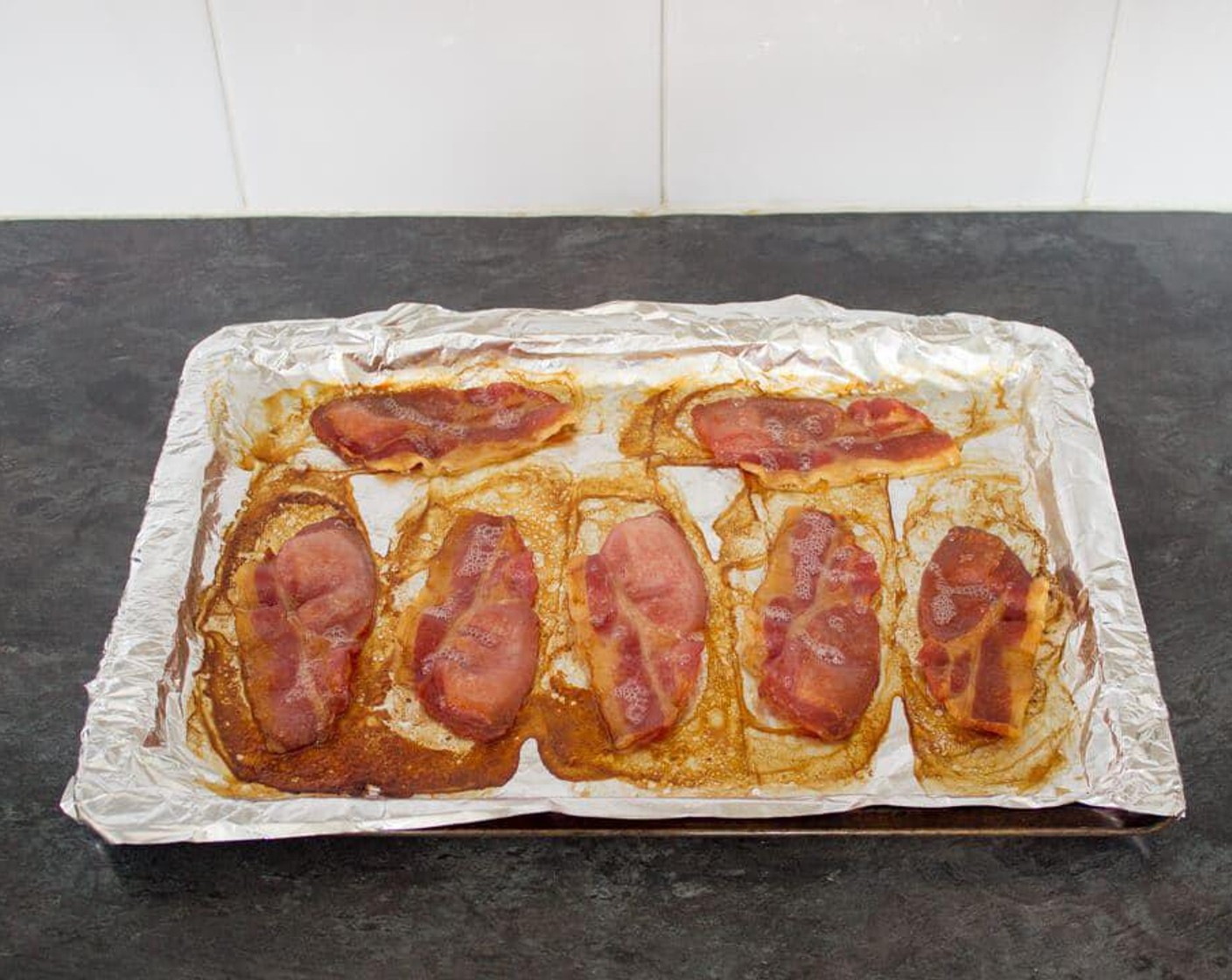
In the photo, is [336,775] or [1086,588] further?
[1086,588]

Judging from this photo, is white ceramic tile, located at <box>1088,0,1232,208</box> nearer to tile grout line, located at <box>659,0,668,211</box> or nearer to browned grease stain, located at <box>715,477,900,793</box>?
tile grout line, located at <box>659,0,668,211</box>

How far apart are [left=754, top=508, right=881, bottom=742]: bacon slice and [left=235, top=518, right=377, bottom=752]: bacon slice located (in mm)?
572

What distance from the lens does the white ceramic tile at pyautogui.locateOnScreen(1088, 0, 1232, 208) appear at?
8.00ft

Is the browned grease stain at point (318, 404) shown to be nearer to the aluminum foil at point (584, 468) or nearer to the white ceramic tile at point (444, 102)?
the aluminum foil at point (584, 468)

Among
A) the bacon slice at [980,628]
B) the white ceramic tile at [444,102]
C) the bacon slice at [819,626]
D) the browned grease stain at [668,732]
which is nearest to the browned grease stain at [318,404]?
the browned grease stain at [668,732]

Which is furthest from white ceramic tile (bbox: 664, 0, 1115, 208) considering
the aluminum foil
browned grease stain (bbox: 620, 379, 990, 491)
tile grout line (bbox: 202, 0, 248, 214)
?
tile grout line (bbox: 202, 0, 248, 214)

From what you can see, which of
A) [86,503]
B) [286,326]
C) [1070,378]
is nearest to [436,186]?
[286,326]

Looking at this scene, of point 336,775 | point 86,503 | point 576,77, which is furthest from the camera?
point 576,77

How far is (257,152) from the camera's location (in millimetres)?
2625

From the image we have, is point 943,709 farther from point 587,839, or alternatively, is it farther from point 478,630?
point 478,630

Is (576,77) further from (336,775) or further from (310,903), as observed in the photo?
(310,903)

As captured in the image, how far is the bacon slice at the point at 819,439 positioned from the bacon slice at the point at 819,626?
96 millimetres

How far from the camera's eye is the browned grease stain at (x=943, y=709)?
5.76ft

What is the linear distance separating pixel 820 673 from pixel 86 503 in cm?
118
